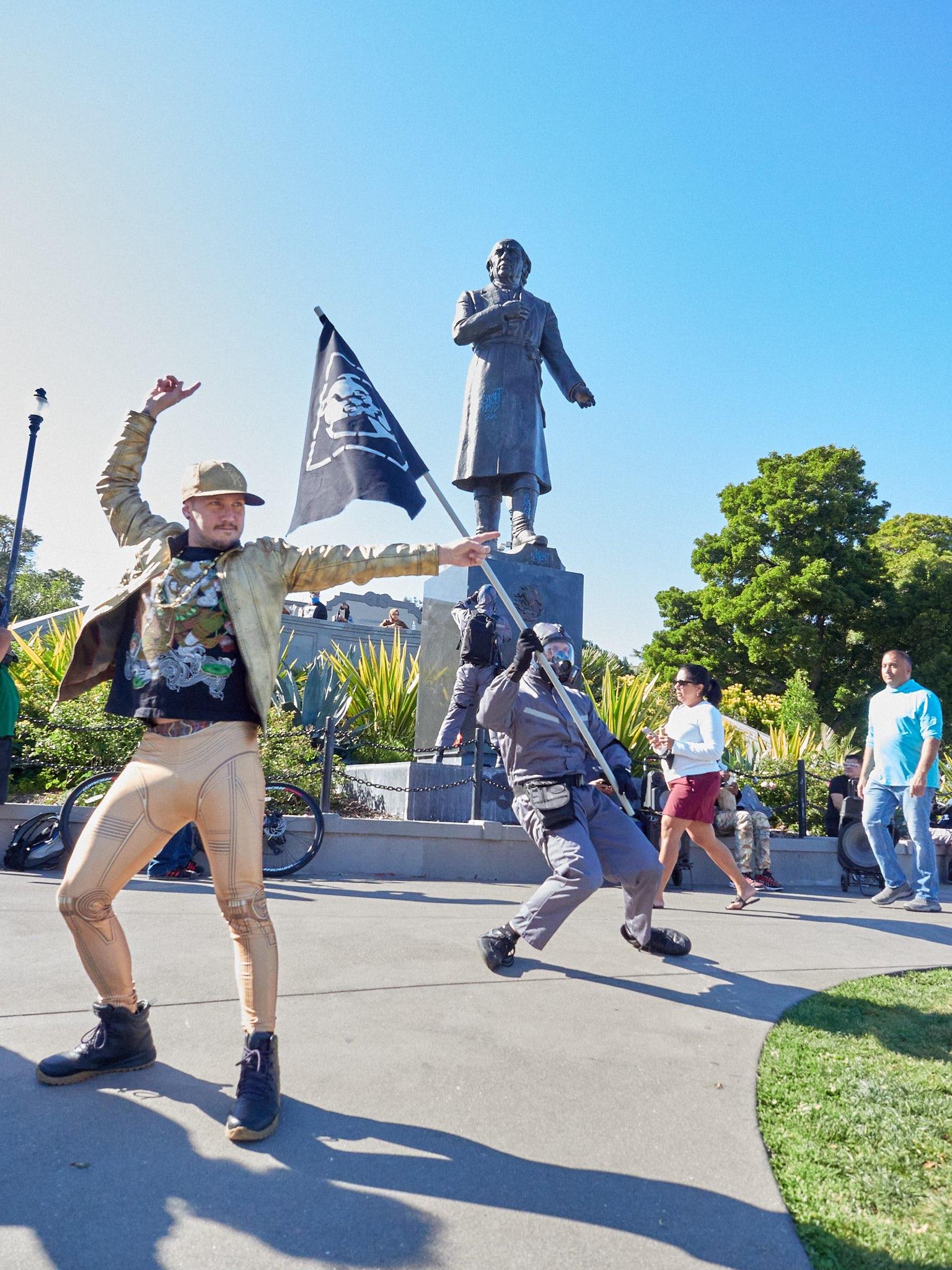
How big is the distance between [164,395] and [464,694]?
5638mm

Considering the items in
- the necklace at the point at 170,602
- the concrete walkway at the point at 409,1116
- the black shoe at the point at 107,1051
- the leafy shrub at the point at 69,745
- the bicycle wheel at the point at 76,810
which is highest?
the necklace at the point at 170,602

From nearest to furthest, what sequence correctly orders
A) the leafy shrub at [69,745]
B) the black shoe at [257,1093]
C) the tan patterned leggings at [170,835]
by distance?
the black shoe at [257,1093] → the tan patterned leggings at [170,835] → the leafy shrub at [69,745]

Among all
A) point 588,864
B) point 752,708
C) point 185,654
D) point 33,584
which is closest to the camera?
point 185,654

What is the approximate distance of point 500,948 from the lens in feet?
13.7

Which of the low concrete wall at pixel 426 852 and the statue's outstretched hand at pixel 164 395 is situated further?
the low concrete wall at pixel 426 852

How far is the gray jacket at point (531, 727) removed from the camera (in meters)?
4.48

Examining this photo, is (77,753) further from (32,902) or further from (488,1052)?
(488,1052)

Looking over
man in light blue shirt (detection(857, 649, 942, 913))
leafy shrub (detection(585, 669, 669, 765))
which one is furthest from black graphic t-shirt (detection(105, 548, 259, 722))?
leafy shrub (detection(585, 669, 669, 765))

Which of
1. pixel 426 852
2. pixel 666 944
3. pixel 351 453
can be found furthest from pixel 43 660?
pixel 666 944

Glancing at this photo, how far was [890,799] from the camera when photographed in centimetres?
762

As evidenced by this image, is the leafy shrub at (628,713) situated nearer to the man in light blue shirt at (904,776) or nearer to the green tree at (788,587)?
the man in light blue shirt at (904,776)

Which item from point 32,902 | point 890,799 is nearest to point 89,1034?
point 32,902

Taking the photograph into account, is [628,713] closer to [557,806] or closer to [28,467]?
[557,806]

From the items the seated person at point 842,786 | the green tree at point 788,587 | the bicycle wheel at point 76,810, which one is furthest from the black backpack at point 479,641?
the green tree at point 788,587
